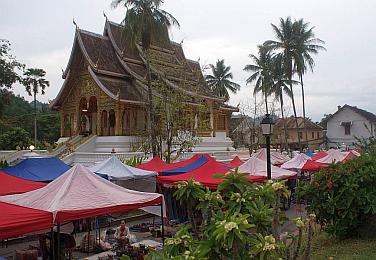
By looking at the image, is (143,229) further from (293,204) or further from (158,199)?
(293,204)

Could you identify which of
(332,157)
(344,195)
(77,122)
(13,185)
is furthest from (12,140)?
(344,195)

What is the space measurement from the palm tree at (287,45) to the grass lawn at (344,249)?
97.5 feet

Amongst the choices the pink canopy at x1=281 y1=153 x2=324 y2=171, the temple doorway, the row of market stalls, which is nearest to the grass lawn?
the row of market stalls

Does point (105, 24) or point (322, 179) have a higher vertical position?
point (105, 24)

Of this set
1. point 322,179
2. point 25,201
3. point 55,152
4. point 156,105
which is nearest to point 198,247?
point 25,201

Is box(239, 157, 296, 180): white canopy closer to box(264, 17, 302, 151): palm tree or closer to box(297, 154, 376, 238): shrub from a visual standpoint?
box(297, 154, 376, 238): shrub

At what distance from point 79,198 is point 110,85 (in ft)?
66.3

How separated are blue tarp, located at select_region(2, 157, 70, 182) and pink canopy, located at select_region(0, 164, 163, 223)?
4.87 meters

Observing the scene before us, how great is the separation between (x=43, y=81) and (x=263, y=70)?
25.1m

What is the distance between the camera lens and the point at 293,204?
17047mm

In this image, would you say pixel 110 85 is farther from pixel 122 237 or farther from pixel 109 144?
pixel 122 237

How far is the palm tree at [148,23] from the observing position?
855 inches

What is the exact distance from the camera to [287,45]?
3878cm

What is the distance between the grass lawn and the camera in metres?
7.91
